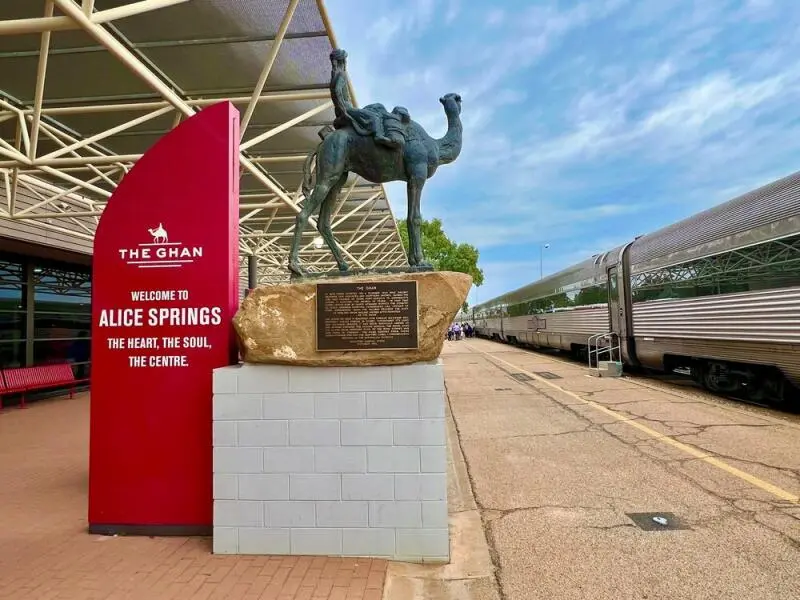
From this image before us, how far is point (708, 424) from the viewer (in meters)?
8.02

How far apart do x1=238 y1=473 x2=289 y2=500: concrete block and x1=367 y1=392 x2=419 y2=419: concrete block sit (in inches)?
30.7

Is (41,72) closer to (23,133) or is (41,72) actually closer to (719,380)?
(23,133)

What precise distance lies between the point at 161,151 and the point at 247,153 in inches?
352

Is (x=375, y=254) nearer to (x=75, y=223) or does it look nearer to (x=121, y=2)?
(x=75, y=223)

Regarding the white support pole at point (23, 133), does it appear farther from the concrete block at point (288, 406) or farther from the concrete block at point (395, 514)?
the concrete block at point (395, 514)

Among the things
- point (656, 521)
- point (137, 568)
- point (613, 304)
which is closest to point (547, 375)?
point (613, 304)

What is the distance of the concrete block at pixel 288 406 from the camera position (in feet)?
12.4

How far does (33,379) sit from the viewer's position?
1185 cm

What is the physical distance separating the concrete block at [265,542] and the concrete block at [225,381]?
994mm

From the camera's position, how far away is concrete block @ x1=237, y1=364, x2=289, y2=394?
383 cm

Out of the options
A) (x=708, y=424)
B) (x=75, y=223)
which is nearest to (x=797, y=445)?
(x=708, y=424)

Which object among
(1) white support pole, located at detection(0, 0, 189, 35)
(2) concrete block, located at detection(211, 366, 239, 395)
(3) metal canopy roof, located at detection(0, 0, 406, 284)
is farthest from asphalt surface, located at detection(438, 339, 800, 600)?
(3) metal canopy roof, located at detection(0, 0, 406, 284)

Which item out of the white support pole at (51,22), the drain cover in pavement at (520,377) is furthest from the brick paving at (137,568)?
the drain cover in pavement at (520,377)

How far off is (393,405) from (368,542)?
0.96 m
